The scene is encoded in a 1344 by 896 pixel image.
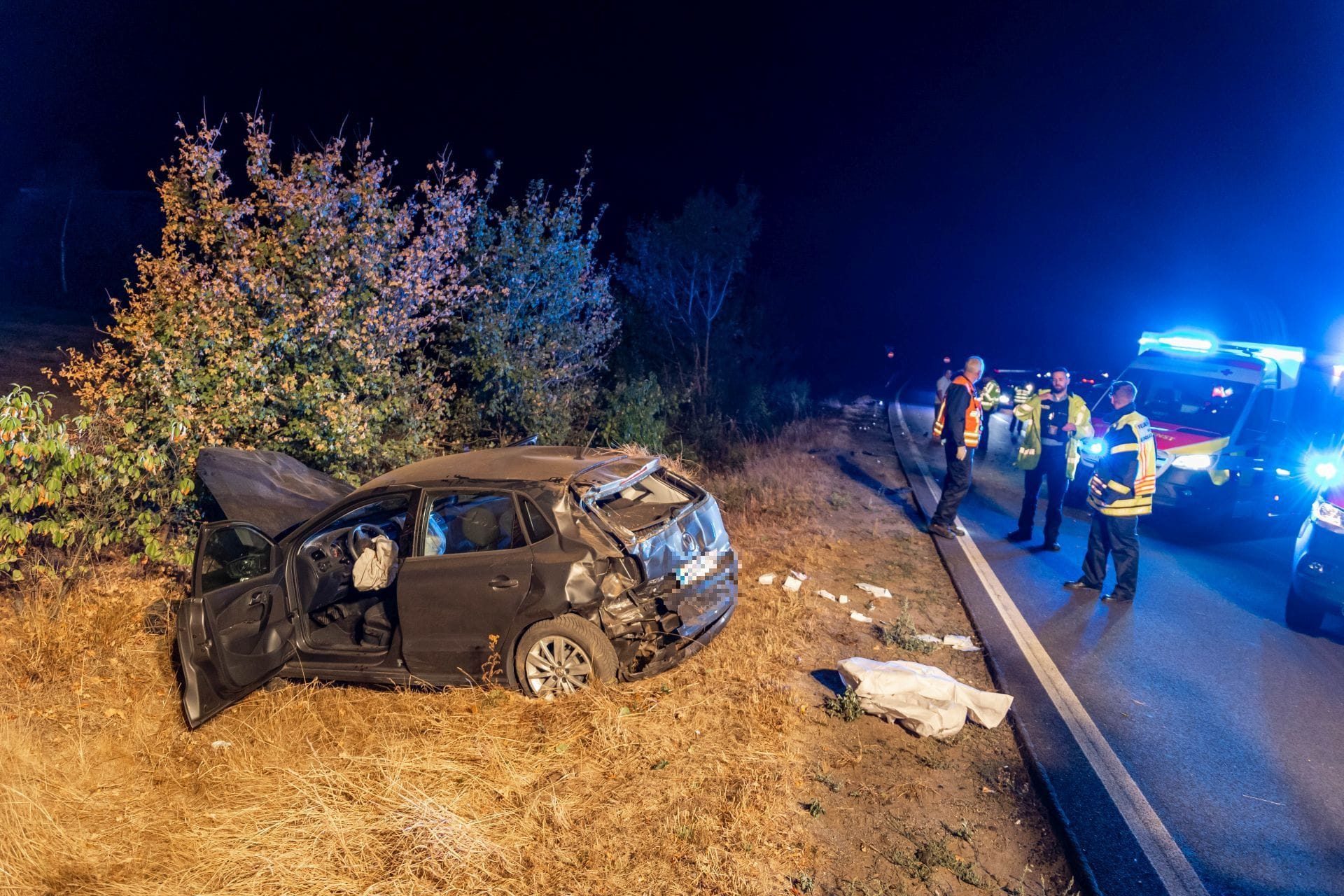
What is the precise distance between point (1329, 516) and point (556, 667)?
234 inches

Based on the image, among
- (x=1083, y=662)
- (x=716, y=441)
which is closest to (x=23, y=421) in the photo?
(x=1083, y=662)

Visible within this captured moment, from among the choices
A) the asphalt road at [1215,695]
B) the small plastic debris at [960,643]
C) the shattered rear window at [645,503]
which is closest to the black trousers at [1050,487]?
the asphalt road at [1215,695]

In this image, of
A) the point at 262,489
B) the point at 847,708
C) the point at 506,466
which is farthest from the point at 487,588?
the point at 262,489

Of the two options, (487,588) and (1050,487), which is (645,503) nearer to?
(487,588)

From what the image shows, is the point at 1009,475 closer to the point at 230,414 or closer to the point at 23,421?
the point at 230,414

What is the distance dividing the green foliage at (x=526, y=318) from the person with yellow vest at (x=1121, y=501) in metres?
6.67

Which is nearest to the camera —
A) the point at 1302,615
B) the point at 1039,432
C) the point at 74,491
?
the point at 74,491

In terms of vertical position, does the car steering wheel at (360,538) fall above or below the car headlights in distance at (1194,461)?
below

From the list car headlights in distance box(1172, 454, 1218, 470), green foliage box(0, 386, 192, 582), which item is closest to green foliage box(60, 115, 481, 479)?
green foliage box(0, 386, 192, 582)

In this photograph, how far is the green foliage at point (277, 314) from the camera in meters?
6.99

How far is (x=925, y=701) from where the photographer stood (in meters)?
4.64

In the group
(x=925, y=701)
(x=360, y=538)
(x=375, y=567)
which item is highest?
(x=360, y=538)

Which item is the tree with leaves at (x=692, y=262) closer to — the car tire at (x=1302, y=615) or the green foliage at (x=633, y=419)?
the green foliage at (x=633, y=419)

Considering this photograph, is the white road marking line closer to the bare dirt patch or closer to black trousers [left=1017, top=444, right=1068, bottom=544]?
the bare dirt patch
